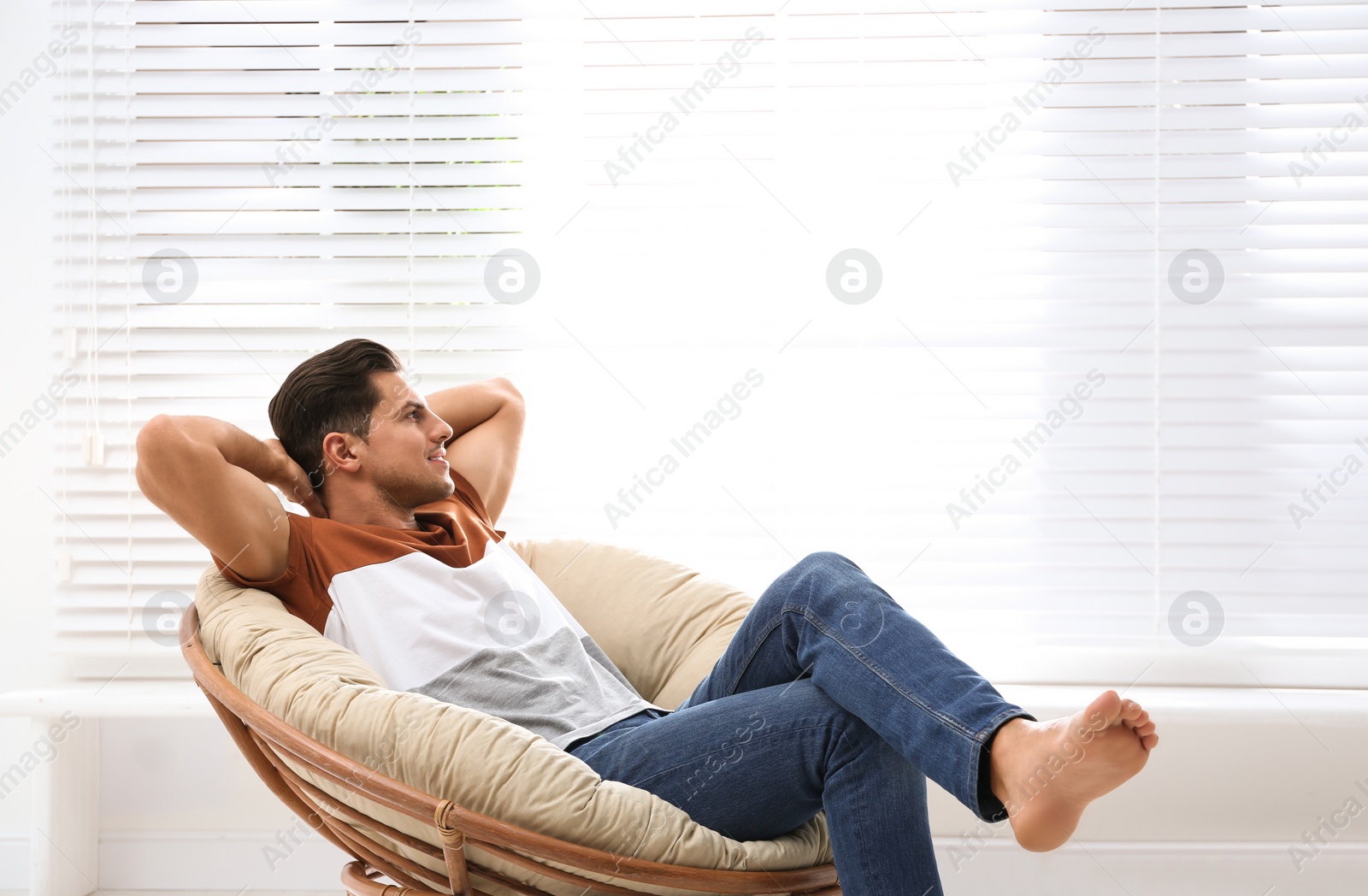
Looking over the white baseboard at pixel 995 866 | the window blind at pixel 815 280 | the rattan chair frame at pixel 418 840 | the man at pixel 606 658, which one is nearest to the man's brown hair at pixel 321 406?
the man at pixel 606 658

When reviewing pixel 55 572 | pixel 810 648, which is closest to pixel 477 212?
pixel 55 572

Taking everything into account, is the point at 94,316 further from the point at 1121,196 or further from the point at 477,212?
the point at 1121,196

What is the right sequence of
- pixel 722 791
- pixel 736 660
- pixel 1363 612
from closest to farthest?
pixel 722 791
pixel 736 660
pixel 1363 612

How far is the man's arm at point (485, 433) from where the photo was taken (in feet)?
5.92

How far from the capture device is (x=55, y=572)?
2.17 m

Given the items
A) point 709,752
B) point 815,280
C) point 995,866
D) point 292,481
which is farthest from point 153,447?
point 995,866

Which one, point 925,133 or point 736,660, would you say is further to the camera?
point 925,133

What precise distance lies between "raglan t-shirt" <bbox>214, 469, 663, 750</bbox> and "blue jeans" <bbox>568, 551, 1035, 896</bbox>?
114 millimetres

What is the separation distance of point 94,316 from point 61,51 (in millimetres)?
628

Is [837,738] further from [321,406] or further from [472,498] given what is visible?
[321,406]

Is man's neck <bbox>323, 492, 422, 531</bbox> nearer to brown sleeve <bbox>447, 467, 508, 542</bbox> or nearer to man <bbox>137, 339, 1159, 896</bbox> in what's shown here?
man <bbox>137, 339, 1159, 896</bbox>

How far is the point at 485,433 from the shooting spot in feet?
6.04

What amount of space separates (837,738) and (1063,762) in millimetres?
283

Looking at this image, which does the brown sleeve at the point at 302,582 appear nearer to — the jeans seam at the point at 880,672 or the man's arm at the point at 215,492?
the man's arm at the point at 215,492
